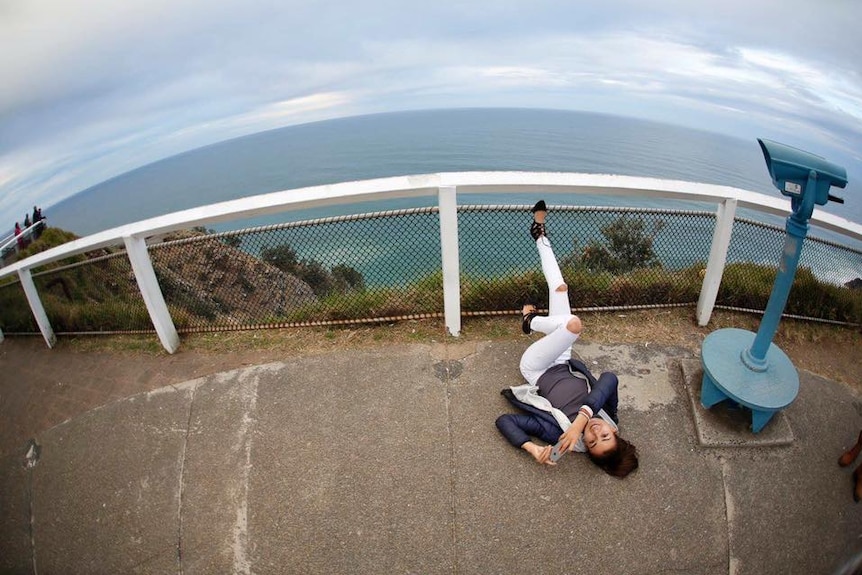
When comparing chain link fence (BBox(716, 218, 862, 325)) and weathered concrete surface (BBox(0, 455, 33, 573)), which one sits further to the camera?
chain link fence (BBox(716, 218, 862, 325))

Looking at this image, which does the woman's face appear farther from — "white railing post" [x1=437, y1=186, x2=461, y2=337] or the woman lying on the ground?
"white railing post" [x1=437, y1=186, x2=461, y2=337]

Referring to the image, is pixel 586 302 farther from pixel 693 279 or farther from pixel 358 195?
pixel 358 195

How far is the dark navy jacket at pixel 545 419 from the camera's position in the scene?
2.75m

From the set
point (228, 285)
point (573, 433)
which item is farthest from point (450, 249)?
point (228, 285)

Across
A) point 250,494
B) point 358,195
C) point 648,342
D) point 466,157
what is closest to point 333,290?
point 358,195

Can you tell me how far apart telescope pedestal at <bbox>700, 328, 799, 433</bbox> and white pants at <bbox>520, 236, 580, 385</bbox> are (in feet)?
3.45

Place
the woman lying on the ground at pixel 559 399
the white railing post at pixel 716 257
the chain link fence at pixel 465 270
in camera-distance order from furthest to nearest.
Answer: the chain link fence at pixel 465 270 → the white railing post at pixel 716 257 → the woman lying on the ground at pixel 559 399

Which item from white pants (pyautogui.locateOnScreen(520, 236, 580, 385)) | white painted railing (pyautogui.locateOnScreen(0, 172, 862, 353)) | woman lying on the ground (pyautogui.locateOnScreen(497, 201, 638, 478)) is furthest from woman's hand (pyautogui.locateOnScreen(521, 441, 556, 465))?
white painted railing (pyautogui.locateOnScreen(0, 172, 862, 353))

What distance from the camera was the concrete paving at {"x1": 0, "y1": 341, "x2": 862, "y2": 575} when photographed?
255cm

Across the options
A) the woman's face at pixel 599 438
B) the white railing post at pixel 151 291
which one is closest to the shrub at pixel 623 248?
the woman's face at pixel 599 438

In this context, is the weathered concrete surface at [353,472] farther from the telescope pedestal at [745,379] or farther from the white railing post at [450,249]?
the telescope pedestal at [745,379]

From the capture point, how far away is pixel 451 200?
297 cm

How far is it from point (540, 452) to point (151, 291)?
366cm

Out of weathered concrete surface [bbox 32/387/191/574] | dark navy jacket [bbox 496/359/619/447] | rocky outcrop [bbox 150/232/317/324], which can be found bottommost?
weathered concrete surface [bbox 32/387/191/574]
